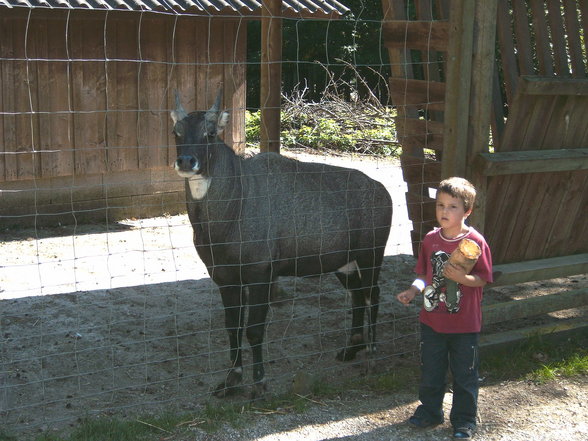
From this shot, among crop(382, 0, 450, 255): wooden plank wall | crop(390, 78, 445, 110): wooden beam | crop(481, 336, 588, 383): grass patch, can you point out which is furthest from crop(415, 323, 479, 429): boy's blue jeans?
crop(390, 78, 445, 110): wooden beam

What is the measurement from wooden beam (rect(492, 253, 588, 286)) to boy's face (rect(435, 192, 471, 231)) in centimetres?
144


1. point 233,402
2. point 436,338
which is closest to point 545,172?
point 436,338

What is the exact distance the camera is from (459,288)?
16.4 ft

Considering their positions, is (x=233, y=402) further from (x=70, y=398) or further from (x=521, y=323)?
(x=521, y=323)

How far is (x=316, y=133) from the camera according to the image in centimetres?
1800

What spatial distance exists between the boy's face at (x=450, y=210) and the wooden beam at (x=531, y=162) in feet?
4.00

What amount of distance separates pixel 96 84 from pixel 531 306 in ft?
22.5

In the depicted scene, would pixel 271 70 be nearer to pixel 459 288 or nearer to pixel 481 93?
pixel 481 93

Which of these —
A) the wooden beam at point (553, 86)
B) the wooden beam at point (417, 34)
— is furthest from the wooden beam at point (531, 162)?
the wooden beam at point (417, 34)

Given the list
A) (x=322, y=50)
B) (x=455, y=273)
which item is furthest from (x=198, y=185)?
(x=322, y=50)

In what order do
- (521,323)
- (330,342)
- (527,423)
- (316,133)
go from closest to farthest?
1. (527,423)
2. (330,342)
3. (521,323)
4. (316,133)

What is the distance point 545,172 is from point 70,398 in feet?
13.7

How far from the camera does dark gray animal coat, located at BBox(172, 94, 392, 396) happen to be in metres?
5.87

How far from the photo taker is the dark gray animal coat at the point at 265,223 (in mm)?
5867
